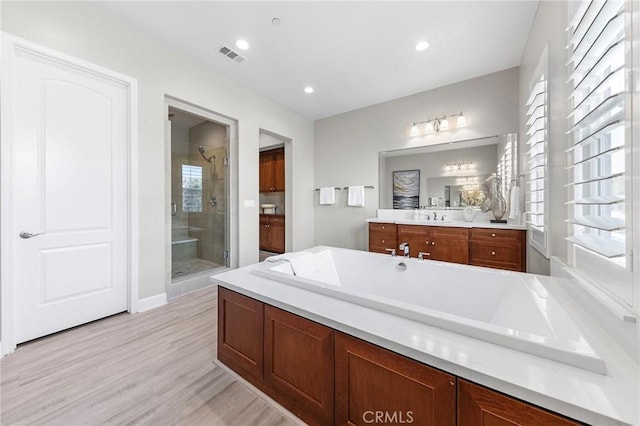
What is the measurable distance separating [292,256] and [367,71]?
8.41 feet

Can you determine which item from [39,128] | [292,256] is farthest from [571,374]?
[39,128]

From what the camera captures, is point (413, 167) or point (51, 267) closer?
point (51, 267)

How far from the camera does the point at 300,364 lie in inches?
48.1

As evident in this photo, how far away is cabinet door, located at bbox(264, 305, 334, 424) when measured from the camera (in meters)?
1.13

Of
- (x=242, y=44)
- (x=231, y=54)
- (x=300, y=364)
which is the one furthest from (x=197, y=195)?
(x=300, y=364)

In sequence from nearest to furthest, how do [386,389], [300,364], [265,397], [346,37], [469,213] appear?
[386,389], [300,364], [265,397], [346,37], [469,213]

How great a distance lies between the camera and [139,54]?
2471 mm

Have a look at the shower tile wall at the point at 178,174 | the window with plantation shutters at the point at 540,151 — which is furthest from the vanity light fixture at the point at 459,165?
the shower tile wall at the point at 178,174

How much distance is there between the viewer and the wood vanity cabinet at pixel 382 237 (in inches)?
136

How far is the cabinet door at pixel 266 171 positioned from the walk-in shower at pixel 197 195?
1.77m

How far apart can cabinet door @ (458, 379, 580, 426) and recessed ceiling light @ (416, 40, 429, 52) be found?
119 inches

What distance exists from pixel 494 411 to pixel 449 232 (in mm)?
2531

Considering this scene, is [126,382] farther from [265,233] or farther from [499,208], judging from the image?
[499,208]

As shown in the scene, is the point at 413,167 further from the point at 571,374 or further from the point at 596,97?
the point at 571,374
